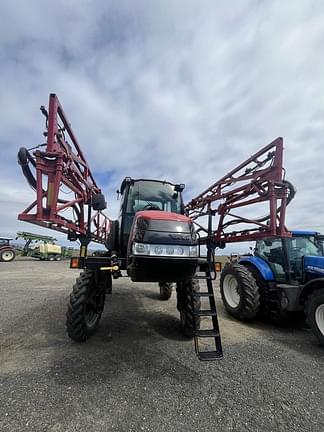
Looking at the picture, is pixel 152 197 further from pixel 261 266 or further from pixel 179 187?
pixel 261 266

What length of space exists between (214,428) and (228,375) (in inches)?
34.4

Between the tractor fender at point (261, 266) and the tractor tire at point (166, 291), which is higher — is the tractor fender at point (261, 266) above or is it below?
above

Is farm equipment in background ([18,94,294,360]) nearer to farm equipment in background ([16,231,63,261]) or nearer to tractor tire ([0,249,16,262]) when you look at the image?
tractor tire ([0,249,16,262])

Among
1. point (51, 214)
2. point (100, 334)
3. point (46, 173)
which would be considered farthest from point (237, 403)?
point (46, 173)

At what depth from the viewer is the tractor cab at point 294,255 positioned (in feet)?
14.6

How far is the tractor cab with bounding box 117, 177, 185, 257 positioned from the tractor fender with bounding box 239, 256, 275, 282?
6.98 feet

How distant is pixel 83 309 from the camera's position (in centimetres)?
330

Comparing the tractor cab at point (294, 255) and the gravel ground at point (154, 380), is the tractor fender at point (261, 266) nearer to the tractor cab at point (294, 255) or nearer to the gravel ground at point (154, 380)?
the tractor cab at point (294, 255)

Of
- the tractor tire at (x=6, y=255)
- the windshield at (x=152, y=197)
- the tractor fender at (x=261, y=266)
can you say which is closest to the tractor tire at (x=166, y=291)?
the tractor fender at (x=261, y=266)

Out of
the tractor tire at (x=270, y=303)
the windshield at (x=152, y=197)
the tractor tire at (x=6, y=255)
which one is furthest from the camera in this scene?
the tractor tire at (x=6, y=255)

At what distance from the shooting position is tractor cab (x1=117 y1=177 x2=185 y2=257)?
4.12 meters

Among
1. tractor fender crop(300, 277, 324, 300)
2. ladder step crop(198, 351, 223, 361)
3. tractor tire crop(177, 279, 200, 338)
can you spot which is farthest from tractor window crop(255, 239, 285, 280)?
ladder step crop(198, 351, 223, 361)

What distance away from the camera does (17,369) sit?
271 cm

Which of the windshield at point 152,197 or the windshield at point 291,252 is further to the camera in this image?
the windshield at point 291,252
